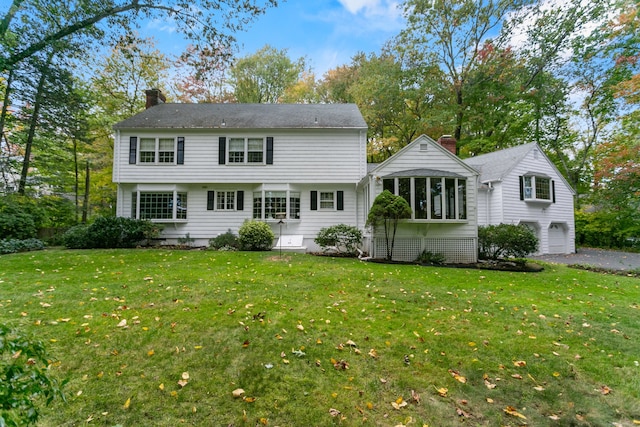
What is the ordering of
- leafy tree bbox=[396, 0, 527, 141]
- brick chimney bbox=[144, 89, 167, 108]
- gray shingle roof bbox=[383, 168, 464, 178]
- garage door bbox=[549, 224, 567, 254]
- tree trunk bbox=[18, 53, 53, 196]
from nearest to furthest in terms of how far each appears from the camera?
1. gray shingle roof bbox=[383, 168, 464, 178]
2. tree trunk bbox=[18, 53, 53, 196]
3. brick chimney bbox=[144, 89, 167, 108]
4. garage door bbox=[549, 224, 567, 254]
5. leafy tree bbox=[396, 0, 527, 141]

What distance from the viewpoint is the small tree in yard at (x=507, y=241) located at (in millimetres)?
10945

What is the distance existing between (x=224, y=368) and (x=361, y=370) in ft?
5.36

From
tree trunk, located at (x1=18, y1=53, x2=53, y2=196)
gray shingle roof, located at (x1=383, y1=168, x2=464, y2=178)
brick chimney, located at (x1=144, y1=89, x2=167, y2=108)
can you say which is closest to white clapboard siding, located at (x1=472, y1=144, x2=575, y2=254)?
gray shingle roof, located at (x1=383, y1=168, x2=464, y2=178)

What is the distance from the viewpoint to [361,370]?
3.51m

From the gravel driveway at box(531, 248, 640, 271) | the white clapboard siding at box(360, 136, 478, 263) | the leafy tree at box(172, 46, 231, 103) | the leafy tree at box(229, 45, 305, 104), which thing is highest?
the leafy tree at box(229, 45, 305, 104)

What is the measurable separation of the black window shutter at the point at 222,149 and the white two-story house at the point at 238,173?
48mm

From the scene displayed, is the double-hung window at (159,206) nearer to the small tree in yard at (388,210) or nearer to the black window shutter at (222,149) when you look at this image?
the black window shutter at (222,149)

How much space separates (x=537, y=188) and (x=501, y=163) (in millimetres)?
2442

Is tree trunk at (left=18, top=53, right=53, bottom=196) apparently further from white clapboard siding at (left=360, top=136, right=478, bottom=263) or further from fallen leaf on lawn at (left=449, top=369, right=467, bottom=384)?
fallen leaf on lawn at (left=449, top=369, right=467, bottom=384)

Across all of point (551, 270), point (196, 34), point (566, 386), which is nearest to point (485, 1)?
point (551, 270)

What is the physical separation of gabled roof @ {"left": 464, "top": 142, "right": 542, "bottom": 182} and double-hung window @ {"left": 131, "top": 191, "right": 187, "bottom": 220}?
16.4m

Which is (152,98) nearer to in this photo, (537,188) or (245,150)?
(245,150)

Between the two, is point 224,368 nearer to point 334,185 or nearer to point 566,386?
point 566,386

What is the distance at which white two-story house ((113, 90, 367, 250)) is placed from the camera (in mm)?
14219
